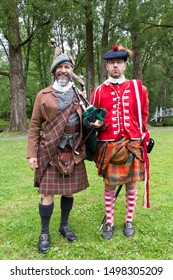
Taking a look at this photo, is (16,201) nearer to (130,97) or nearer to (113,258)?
(113,258)

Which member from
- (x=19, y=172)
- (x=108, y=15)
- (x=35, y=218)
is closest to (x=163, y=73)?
(x=108, y=15)

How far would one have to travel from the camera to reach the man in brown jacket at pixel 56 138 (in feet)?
9.96

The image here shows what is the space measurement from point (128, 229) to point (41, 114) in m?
1.68

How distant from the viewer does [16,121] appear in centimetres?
1546

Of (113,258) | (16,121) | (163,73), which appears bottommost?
(113,258)

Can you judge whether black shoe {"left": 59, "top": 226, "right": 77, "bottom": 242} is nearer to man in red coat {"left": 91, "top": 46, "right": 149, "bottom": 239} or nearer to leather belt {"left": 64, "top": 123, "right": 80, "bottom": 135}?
man in red coat {"left": 91, "top": 46, "right": 149, "bottom": 239}

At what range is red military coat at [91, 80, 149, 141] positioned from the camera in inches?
127

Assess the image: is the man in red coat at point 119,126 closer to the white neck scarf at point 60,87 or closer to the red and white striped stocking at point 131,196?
the red and white striped stocking at point 131,196

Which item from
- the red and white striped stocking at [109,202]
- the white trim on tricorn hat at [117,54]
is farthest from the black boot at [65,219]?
the white trim on tricorn hat at [117,54]

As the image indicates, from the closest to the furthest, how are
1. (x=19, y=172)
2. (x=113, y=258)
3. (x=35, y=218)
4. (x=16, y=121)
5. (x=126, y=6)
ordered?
(x=113, y=258) → (x=35, y=218) → (x=19, y=172) → (x=126, y=6) → (x=16, y=121)

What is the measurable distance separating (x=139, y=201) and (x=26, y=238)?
6.38 ft

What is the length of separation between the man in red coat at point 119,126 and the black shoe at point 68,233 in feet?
2.32

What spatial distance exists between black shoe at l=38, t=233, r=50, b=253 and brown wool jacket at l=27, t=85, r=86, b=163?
0.88 m

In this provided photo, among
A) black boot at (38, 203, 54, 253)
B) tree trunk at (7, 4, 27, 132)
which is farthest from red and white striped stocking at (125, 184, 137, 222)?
tree trunk at (7, 4, 27, 132)
